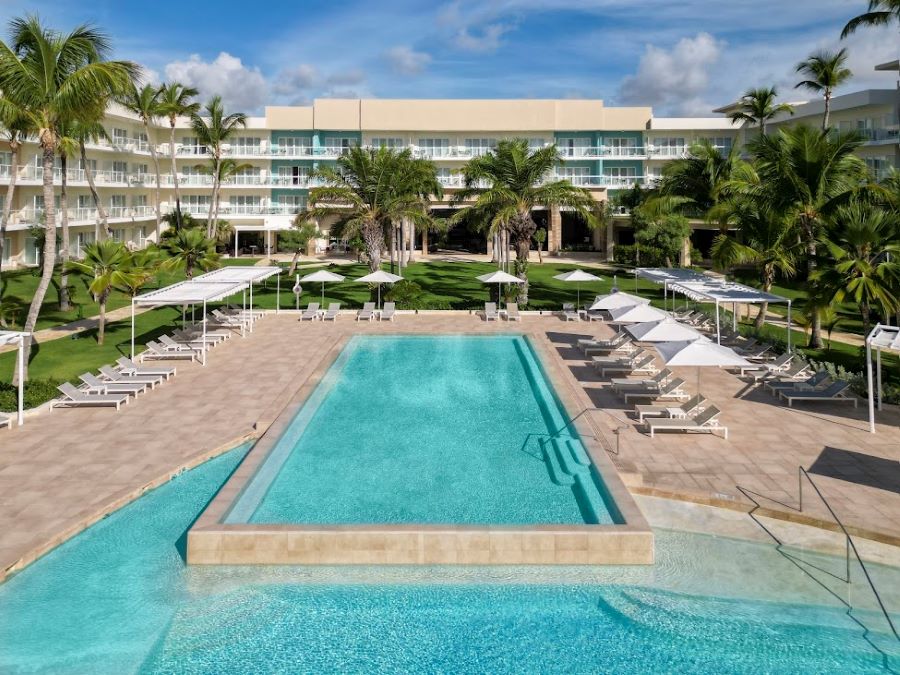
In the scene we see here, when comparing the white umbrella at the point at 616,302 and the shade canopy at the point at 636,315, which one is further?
the white umbrella at the point at 616,302

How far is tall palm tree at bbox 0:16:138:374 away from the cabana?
9.11 ft

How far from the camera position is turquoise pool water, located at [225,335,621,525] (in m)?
11.0

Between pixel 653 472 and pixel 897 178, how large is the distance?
1342 cm

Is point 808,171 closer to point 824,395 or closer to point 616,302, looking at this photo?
point 616,302

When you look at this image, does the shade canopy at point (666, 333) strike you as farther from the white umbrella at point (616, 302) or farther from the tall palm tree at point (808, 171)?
the tall palm tree at point (808, 171)

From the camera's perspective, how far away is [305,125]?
57.9 meters

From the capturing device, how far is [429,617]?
852 centimetres

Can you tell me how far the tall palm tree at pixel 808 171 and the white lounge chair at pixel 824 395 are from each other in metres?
5.25

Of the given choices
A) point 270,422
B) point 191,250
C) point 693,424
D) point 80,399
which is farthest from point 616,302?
point 191,250

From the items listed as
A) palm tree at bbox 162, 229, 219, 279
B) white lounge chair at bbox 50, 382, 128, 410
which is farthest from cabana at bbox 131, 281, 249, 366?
palm tree at bbox 162, 229, 219, 279

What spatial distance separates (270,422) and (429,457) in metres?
3.46

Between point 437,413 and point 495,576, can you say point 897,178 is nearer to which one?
point 437,413

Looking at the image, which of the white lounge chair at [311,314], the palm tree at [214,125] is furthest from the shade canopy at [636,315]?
the palm tree at [214,125]

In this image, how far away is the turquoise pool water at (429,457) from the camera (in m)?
11.0
